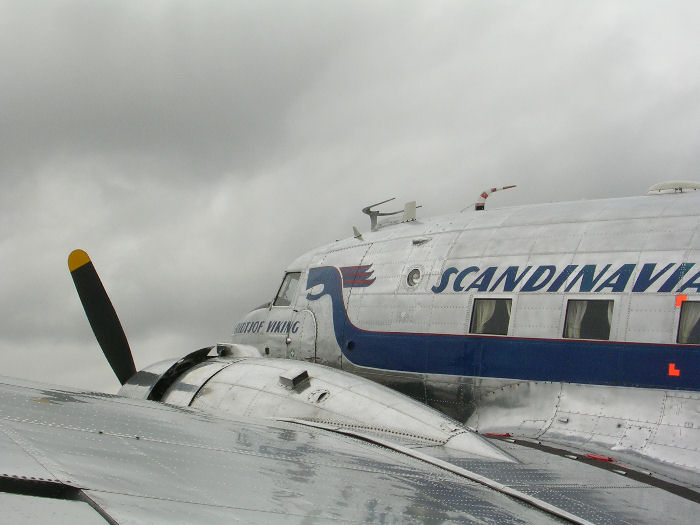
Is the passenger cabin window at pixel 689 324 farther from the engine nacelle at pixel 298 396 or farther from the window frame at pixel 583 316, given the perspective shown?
the engine nacelle at pixel 298 396

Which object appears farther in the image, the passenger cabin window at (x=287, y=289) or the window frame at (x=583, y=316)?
the passenger cabin window at (x=287, y=289)

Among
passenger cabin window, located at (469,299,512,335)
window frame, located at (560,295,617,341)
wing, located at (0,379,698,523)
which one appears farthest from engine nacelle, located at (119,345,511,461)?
window frame, located at (560,295,617,341)

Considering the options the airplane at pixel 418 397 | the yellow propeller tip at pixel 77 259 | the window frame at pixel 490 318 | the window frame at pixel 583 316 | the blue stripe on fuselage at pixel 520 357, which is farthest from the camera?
the yellow propeller tip at pixel 77 259

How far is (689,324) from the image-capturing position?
7.88 meters

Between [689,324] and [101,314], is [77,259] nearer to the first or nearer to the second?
[101,314]

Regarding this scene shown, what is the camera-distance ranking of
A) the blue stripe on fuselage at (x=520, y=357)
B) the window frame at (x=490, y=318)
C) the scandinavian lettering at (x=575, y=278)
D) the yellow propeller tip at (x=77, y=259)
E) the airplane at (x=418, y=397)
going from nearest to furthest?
the airplane at (x=418, y=397)
the blue stripe on fuselage at (x=520, y=357)
the scandinavian lettering at (x=575, y=278)
the window frame at (x=490, y=318)
the yellow propeller tip at (x=77, y=259)

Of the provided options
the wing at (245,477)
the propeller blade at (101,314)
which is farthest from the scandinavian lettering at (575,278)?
the propeller blade at (101,314)

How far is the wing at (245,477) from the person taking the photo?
273 centimetres

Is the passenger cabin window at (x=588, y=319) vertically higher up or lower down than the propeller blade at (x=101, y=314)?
higher up

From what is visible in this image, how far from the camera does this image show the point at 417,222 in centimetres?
1193

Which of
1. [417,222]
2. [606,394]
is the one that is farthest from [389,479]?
[417,222]

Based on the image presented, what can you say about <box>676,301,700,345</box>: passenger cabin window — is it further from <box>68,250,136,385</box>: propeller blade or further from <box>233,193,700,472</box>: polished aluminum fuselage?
<box>68,250,136,385</box>: propeller blade

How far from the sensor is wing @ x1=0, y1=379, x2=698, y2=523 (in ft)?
8.96

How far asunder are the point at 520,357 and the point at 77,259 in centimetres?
754
